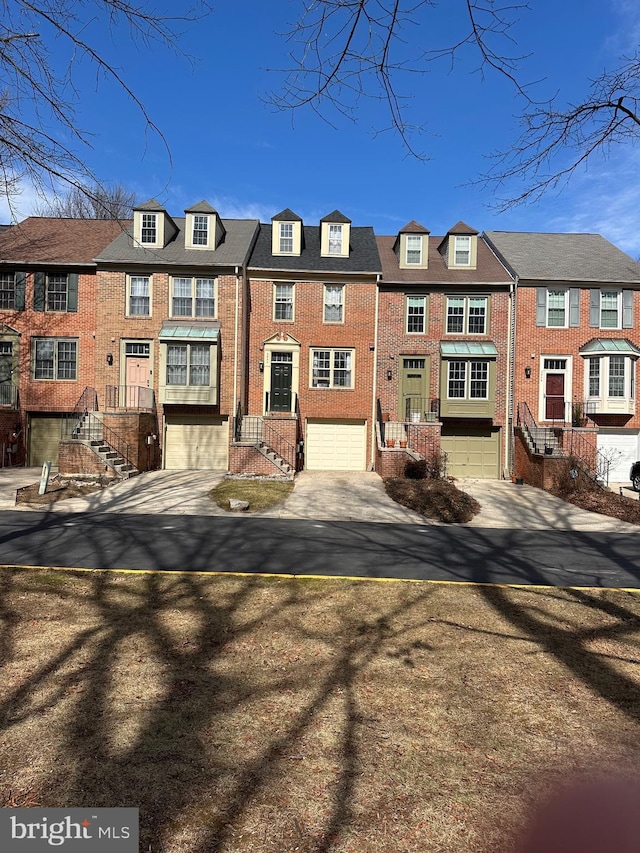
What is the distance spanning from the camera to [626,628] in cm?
539

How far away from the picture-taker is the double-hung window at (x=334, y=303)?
68.0 ft

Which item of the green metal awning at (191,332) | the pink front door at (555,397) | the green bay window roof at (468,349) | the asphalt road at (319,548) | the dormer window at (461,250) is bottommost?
the asphalt road at (319,548)

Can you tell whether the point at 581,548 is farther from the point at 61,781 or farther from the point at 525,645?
the point at 61,781

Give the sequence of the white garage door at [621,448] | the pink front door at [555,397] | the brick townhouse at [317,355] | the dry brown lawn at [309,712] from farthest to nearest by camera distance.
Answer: the brick townhouse at [317,355] < the pink front door at [555,397] < the white garage door at [621,448] < the dry brown lawn at [309,712]

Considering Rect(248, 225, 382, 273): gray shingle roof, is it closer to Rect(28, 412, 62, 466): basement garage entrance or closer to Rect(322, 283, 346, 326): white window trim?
Rect(322, 283, 346, 326): white window trim

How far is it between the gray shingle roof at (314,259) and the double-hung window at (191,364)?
432cm

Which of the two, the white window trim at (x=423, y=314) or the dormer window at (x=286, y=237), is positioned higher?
the dormer window at (x=286, y=237)

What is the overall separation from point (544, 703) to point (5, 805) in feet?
11.9

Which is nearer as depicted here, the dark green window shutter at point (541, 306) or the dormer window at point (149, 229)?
the dark green window shutter at point (541, 306)

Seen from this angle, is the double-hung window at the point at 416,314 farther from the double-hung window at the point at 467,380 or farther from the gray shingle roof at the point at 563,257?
the gray shingle roof at the point at 563,257

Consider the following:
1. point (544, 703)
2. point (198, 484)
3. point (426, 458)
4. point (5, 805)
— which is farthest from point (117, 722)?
point (426, 458)

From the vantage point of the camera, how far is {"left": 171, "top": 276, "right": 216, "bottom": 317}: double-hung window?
20.0 meters

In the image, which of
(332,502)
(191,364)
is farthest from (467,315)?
(191,364)

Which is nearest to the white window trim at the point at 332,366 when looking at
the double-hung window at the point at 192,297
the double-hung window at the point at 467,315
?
the double-hung window at the point at 467,315
